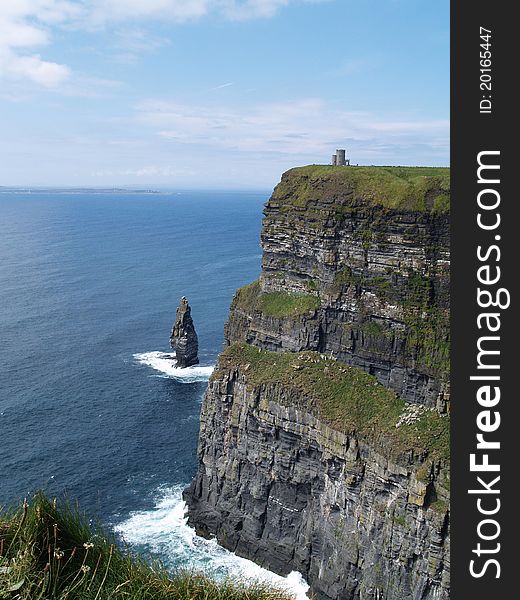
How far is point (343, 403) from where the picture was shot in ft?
149

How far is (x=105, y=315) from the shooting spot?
111312mm

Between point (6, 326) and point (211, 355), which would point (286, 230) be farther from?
point (6, 326)

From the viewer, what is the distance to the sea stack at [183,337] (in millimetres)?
87562

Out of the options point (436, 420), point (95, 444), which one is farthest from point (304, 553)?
point (95, 444)

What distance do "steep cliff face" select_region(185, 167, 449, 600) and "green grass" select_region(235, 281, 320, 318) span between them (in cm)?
19

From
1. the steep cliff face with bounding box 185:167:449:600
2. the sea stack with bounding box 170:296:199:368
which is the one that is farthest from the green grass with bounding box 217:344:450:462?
the sea stack with bounding box 170:296:199:368

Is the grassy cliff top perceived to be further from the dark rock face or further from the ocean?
the ocean

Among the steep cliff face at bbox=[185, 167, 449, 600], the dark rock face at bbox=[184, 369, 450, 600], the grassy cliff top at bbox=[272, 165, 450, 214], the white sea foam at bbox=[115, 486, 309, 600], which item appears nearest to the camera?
the dark rock face at bbox=[184, 369, 450, 600]

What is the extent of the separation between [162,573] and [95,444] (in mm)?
55067

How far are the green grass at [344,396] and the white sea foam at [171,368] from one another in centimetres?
3230

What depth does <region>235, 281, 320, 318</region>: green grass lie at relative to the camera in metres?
54.1

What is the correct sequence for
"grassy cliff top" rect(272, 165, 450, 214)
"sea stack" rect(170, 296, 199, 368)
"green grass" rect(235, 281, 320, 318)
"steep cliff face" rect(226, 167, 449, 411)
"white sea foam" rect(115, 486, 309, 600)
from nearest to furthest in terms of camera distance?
1. "steep cliff face" rect(226, 167, 449, 411)
2. "white sea foam" rect(115, 486, 309, 600)
3. "grassy cliff top" rect(272, 165, 450, 214)
4. "green grass" rect(235, 281, 320, 318)
5. "sea stack" rect(170, 296, 199, 368)

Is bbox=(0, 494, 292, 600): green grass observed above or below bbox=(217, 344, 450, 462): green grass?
above

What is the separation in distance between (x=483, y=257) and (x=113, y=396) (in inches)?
2710
